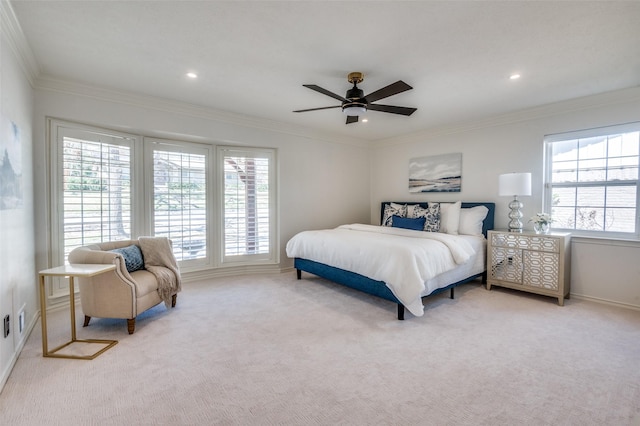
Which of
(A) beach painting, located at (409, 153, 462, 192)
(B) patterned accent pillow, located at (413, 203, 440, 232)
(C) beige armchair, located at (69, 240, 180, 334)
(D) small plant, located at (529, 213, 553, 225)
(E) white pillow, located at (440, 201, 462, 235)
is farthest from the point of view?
(A) beach painting, located at (409, 153, 462, 192)

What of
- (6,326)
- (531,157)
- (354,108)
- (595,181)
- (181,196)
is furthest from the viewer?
(181,196)

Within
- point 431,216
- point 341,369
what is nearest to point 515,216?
point 431,216

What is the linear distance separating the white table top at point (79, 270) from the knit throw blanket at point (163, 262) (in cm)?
66

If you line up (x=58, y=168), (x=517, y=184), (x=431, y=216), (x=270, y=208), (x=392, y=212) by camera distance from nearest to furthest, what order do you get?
(x=58, y=168), (x=517, y=184), (x=431, y=216), (x=270, y=208), (x=392, y=212)

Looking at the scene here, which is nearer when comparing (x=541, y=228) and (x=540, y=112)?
(x=541, y=228)

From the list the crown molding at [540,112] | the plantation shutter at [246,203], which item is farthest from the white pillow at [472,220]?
the plantation shutter at [246,203]

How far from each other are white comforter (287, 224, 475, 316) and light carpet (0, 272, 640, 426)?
0.41 metres

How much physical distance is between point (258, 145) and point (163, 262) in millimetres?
2319

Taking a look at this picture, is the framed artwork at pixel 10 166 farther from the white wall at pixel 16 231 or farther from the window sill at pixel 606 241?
the window sill at pixel 606 241

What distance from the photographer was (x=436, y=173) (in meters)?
5.21

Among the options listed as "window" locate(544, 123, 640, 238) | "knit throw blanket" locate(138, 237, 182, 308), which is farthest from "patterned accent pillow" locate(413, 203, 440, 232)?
"knit throw blanket" locate(138, 237, 182, 308)

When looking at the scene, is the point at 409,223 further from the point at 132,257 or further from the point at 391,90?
the point at 132,257

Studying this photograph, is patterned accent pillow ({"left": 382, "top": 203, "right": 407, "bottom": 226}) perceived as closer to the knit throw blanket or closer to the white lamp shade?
the white lamp shade

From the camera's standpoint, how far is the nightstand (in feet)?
11.5
